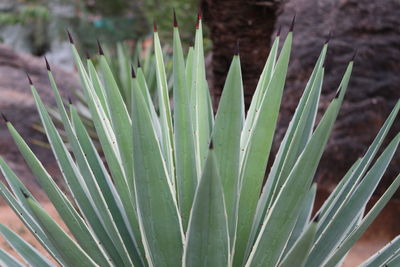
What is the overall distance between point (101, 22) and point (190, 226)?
1204cm

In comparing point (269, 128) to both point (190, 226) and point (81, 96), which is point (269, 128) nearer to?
point (190, 226)

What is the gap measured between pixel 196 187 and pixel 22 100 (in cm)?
544

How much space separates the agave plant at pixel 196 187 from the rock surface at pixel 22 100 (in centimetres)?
364

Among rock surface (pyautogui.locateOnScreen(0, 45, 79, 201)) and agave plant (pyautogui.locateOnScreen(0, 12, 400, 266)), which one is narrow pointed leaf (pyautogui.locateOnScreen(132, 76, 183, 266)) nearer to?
agave plant (pyautogui.locateOnScreen(0, 12, 400, 266))

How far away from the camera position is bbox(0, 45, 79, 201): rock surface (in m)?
5.39

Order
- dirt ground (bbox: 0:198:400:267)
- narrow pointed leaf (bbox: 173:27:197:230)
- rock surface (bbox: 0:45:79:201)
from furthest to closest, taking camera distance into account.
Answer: rock surface (bbox: 0:45:79:201), dirt ground (bbox: 0:198:400:267), narrow pointed leaf (bbox: 173:27:197:230)

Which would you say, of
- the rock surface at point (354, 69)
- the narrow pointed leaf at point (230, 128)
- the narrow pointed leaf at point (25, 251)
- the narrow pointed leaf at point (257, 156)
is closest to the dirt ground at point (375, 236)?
the rock surface at point (354, 69)

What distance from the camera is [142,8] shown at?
1278cm

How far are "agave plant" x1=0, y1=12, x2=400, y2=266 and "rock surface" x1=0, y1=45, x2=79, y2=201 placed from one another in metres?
3.64

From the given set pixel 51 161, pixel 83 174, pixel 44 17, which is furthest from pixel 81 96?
pixel 44 17

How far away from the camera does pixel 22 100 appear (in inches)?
251

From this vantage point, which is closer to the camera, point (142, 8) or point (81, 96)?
point (81, 96)

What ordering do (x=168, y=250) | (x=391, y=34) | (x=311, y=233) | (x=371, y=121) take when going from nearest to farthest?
(x=311, y=233)
(x=168, y=250)
(x=371, y=121)
(x=391, y=34)

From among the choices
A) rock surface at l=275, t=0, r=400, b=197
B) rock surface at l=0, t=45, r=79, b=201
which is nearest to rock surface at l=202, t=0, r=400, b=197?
rock surface at l=275, t=0, r=400, b=197
